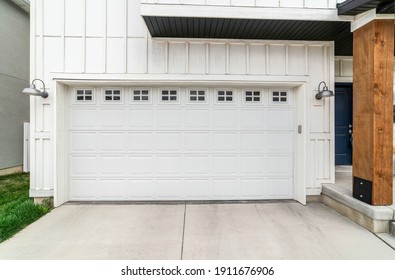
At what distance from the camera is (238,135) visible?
4.35 m

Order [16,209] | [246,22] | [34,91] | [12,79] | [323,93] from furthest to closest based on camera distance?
1. [12,79]
2. [323,93]
3. [34,91]
4. [16,209]
5. [246,22]

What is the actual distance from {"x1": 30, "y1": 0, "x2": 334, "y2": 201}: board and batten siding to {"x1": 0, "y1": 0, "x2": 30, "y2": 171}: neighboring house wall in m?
3.40

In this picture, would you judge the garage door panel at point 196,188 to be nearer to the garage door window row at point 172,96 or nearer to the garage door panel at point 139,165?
the garage door panel at point 139,165

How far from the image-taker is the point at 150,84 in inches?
166

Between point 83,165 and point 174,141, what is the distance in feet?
6.04

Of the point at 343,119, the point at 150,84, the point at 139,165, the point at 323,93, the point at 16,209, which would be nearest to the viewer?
the point at 16,209

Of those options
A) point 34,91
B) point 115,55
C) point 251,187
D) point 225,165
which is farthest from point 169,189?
point 34,91

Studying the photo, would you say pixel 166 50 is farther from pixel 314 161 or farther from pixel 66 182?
pixel 314 161

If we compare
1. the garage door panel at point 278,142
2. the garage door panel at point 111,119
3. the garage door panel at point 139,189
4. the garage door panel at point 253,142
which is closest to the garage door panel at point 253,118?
the garage door panel at point 253,142

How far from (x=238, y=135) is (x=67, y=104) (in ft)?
11.1

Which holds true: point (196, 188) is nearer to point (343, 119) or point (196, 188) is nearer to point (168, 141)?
point (168, 141)
